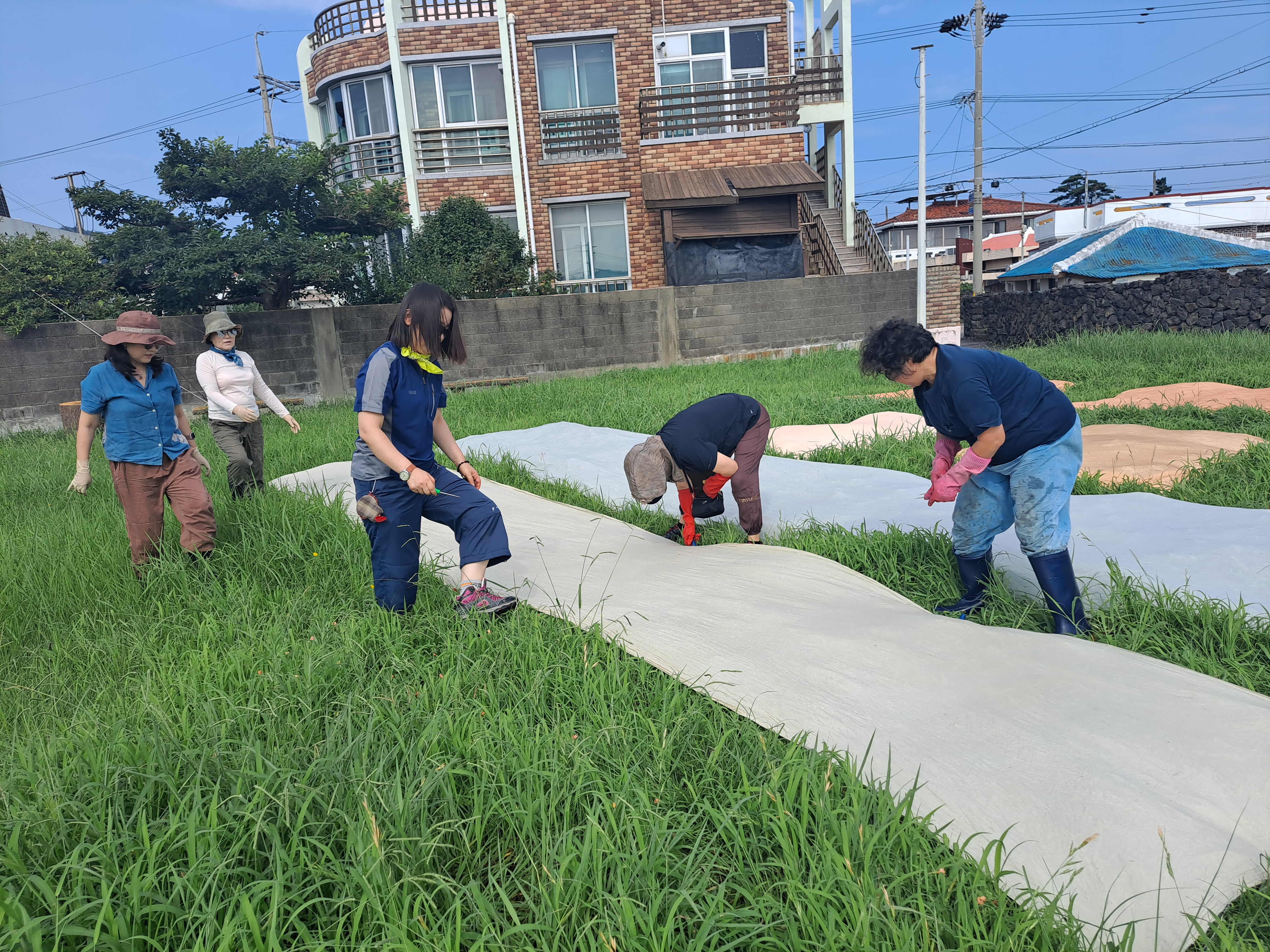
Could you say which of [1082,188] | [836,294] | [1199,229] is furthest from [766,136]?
[1082,188]

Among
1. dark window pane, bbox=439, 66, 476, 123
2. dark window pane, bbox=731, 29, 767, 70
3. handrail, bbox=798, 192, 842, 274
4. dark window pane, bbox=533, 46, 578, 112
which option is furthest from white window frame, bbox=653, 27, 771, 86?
dark window pane, bbox=439, 66, 476, 123

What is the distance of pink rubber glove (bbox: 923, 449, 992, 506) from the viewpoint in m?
2.75

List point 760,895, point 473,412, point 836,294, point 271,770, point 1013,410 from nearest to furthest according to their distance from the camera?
point 760,895
point 271,770
point 1013,410
point 473,412
point 836,294

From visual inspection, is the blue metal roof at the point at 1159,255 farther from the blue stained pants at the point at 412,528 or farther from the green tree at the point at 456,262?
the blue stained pants at the point at 412,528

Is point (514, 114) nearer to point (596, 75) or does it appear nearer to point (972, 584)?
point (596, 75)

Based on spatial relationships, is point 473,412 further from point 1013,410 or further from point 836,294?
point 836,294

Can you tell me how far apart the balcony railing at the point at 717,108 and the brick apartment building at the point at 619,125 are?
0.17 feet

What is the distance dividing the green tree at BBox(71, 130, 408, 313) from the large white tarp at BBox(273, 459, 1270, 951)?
9172mm

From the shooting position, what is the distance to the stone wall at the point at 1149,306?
Result: 458 inches

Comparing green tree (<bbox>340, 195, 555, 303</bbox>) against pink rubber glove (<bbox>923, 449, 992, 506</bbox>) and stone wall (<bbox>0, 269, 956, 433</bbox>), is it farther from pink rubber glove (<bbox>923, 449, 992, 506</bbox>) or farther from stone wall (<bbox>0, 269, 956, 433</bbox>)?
pink rubber glove (<bbox>923, 449, 992, 506</bbox>)

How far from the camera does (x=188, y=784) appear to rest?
1.88 metres

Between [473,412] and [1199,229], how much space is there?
1816 centimetres

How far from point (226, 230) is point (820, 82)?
38.1ft

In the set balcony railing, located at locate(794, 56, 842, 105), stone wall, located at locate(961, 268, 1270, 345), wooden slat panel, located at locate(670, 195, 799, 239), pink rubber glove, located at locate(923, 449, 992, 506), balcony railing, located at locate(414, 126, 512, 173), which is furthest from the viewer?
balcony railing, located at locate(414, 126, 512, 173)
